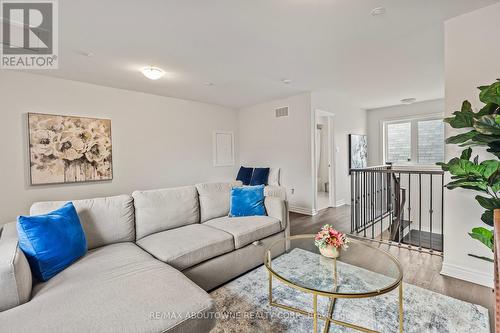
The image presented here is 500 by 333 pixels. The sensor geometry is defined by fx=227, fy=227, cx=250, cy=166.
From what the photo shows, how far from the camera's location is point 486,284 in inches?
80.7

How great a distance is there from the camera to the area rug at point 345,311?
1.58 metres

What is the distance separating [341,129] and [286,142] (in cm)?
157

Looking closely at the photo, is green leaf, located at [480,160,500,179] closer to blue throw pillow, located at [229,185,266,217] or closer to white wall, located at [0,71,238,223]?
blue throw pillow, located at [229,185,266,217]

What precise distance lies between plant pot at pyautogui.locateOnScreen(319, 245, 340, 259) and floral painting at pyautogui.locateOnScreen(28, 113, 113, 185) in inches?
152

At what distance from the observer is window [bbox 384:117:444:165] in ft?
18.6

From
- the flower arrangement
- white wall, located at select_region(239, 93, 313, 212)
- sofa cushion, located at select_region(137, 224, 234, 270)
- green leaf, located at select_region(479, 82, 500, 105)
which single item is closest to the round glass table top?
the flower arrangement

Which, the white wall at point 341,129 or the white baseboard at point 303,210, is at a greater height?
the white wall at point 341,129

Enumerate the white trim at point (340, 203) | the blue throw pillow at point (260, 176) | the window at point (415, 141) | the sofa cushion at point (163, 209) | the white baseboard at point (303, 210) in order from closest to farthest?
the sofa cushion at point (163, 209) < the white baseboard at point (303, 210) < the blue throw pillow at point (260, 176) < the white trim at point (340, 203) < the window at point (415, 141)

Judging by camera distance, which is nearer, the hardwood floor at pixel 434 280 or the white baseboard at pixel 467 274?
the hardwood floor at pixel 434 280

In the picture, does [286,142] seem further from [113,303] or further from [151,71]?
[113,303]

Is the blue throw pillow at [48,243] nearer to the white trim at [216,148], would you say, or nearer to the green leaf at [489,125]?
the green leaf at [489,125]

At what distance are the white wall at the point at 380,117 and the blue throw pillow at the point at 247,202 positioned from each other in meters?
5.12

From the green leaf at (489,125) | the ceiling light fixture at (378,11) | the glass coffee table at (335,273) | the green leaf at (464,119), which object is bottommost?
the glass coffee table at (335,273)

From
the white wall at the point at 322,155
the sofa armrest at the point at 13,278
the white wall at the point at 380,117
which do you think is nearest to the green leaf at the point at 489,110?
the sofa armrest at the point at 13,278
